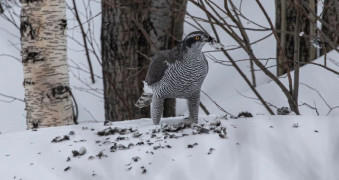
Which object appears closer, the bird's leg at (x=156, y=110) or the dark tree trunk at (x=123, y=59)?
the bird's leg at (x=156, y=110)

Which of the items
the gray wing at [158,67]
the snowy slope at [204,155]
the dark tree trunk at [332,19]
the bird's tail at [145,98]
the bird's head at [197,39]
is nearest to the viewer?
the snowy slope at [204,155]

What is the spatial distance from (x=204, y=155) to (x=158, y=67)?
126 cm

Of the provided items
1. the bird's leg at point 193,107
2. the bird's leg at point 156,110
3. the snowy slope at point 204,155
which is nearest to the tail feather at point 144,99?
the bird's leg at point 156,110

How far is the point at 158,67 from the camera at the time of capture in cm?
394

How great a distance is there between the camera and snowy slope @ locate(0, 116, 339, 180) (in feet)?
8.54

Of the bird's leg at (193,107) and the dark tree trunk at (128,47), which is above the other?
the dark tree trunk at (128,47)

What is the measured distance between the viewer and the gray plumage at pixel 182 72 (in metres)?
3.76

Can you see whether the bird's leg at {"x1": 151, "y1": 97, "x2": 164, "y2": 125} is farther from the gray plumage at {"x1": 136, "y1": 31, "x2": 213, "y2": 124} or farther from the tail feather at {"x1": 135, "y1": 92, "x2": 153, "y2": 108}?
the tail feather at {"x1": 135, "y1": 92, "x2": 153, "y2": 108}

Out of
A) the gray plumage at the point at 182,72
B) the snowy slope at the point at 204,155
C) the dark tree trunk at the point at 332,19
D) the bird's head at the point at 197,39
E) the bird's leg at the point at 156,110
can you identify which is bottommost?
the snowy slope at the point at 204,155

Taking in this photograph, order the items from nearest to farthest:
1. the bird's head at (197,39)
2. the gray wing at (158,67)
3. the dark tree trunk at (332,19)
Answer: the dark tree trunk at (332,19)
the bird's head at (197,39)
the gray wing at (158,67)

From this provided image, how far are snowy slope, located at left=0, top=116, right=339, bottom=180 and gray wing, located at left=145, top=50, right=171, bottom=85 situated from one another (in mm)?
708

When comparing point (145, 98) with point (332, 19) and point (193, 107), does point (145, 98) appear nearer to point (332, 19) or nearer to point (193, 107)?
point (193, 107)

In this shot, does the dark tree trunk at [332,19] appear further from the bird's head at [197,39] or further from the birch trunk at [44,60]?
the birch trunk at [44,60]

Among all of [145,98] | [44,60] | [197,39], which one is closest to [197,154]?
[197,39]
